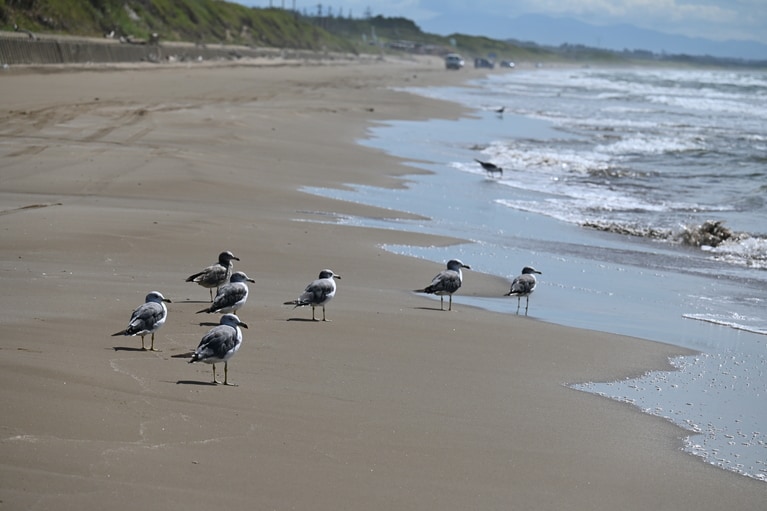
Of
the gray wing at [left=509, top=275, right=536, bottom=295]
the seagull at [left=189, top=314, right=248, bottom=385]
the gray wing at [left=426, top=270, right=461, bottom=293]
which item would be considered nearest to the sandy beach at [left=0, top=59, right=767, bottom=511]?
the seagull at [left=189, top=314, right=248, bottom=385]

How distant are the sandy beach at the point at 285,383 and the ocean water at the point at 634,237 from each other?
463 mm

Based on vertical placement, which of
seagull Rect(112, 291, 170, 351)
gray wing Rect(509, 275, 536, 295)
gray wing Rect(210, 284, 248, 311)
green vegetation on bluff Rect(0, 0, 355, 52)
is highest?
green vegetation on bluff Rect(0, 0, 355, 52)

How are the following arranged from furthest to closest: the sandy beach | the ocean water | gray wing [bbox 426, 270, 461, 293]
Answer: gray wing [bbox 426, 270, 461, 293] → the ocean water → the sandy beach

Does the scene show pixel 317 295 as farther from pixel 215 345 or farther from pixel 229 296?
pixel 215 345

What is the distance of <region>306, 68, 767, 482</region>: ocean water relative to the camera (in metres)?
7.55

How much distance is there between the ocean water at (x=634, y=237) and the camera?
7.55 m

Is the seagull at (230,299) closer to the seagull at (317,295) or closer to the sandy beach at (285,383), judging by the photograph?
the sandy beach at (285,383)

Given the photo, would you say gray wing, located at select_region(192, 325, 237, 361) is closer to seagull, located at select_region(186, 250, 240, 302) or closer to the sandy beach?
the sandy beach

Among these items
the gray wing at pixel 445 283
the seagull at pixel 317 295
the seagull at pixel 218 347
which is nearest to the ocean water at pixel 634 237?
the gray wing at pixel 445 283

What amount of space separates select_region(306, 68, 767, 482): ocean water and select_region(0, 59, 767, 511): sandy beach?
18.2 inches

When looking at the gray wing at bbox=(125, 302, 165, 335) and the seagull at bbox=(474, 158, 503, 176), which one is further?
the seagull at bbox=(474, 158, 503, 176)

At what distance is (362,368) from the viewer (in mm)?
7309

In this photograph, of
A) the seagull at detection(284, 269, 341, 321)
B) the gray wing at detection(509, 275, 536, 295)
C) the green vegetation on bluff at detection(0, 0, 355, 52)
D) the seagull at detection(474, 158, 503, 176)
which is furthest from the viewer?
the green vegetation on bluff at detection(0, 0, 355, 52)

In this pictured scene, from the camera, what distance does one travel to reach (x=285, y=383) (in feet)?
22.0
